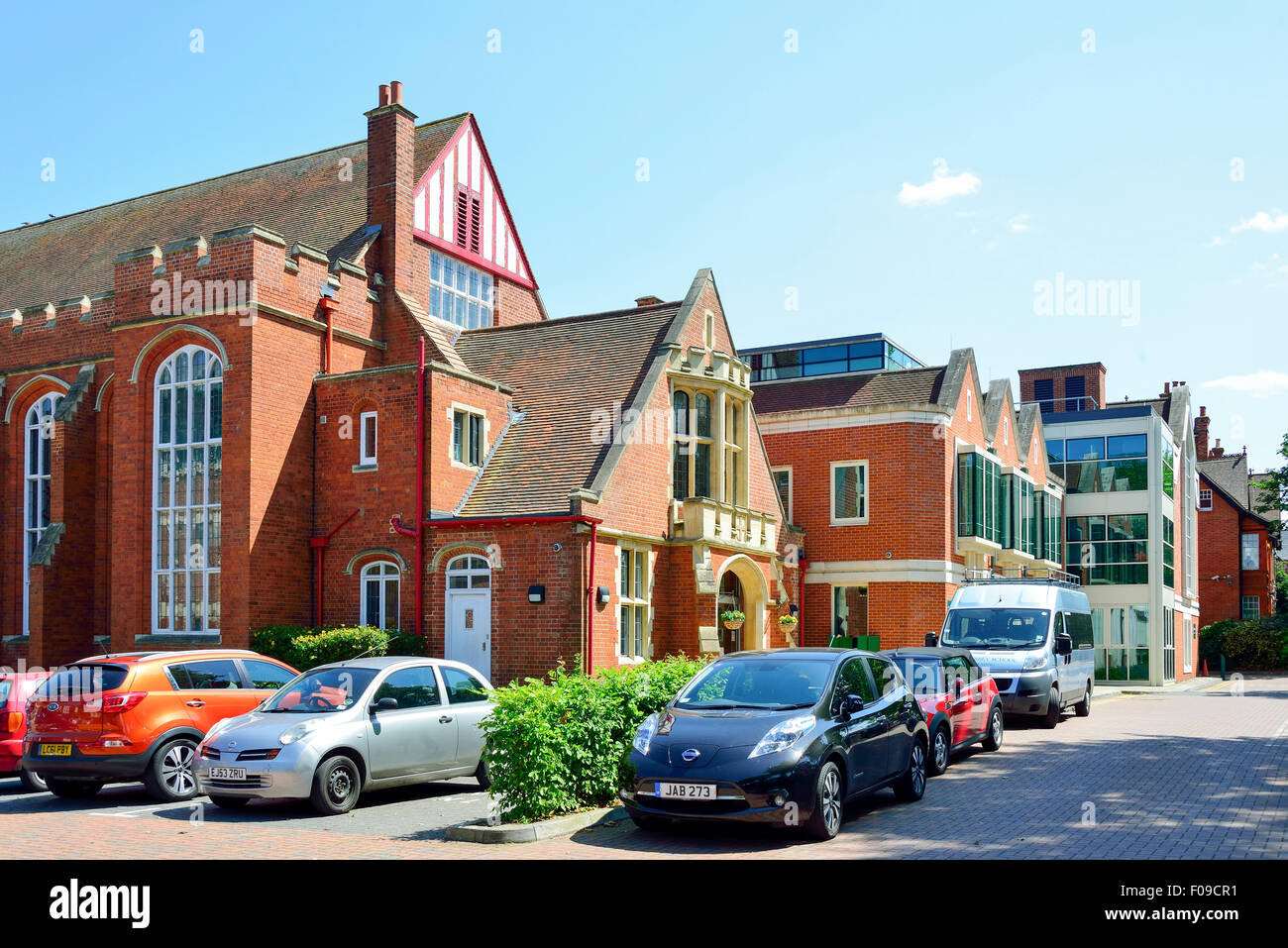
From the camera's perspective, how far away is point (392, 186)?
25.1 meters

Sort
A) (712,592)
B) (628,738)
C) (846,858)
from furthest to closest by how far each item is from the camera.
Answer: (712,592) < (628,738) < (846,858)

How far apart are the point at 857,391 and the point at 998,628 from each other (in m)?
13.2

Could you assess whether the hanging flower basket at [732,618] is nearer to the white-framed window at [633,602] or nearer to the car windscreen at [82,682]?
the white-framed window at [633,602]

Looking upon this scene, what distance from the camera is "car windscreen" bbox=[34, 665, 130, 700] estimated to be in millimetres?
12742

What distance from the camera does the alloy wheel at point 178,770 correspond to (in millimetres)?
12734

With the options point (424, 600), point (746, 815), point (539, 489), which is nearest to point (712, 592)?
point (539, 489)

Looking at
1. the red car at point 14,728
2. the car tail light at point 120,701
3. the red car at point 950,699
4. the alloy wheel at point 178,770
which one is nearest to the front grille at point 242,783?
the alloy wheel at point 178,770

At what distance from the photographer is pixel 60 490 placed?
24031mm

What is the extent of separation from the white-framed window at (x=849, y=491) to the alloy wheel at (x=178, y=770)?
20905 mm

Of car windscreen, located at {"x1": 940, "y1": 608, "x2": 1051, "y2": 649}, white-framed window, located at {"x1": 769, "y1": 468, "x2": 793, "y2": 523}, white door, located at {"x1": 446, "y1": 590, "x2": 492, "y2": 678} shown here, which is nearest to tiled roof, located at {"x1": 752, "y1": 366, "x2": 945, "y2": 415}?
white-framed window, located at {"x1": 769, "y1": 468, "x2": 793, "y2": 523}

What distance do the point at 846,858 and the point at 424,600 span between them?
523 inches

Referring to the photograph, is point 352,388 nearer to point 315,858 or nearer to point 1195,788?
point 315,858

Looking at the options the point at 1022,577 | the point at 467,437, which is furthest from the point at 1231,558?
the point at 467,437

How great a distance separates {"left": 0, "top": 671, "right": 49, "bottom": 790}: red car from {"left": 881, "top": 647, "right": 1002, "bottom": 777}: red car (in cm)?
1049
